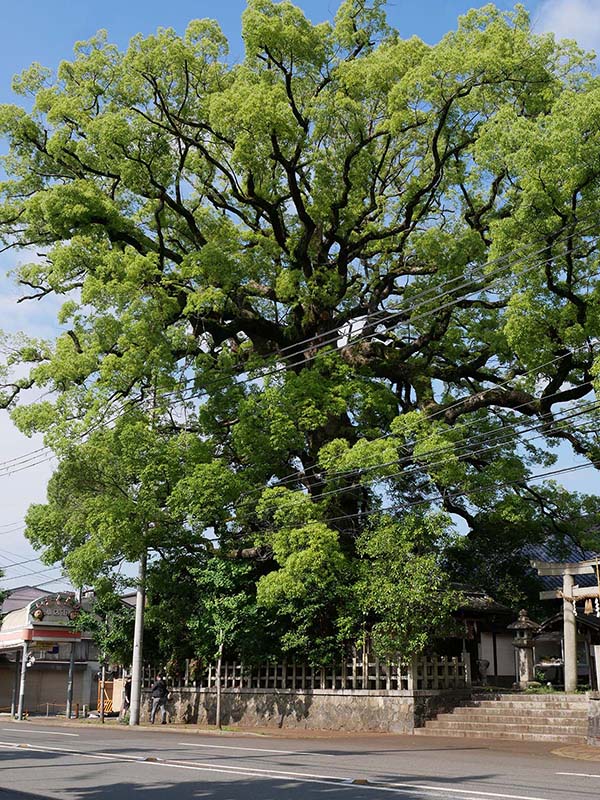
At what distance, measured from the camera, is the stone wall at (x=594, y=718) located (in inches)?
610

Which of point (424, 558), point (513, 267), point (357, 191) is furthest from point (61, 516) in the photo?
point (513, 267)

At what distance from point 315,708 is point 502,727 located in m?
5.47

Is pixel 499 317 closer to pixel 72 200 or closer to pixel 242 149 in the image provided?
pixel 242 149

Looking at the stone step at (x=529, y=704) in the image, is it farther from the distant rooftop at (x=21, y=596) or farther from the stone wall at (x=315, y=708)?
the distant rooftop at (x=21, y=596)

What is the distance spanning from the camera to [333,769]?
37.0 ft

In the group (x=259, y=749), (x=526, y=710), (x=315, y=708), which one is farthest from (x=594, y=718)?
(x=315, y=708)

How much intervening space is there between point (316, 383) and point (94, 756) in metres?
11.7

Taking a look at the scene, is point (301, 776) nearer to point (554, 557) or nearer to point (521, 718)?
point (521, 718)

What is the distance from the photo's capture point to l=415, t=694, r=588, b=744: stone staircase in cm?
1753

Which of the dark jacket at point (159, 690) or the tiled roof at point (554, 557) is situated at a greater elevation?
the tiled roof at point (554, 557)

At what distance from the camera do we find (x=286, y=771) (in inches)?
432

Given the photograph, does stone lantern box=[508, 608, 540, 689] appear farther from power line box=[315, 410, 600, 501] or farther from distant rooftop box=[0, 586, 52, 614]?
distant rooftop box=[0, 586, 52, 614]

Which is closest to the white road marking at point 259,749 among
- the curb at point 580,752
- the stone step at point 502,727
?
the curb at point 580,752

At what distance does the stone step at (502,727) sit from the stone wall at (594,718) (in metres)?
1.57
